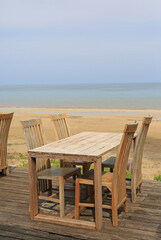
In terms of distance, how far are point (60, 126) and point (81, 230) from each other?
6.69 feet

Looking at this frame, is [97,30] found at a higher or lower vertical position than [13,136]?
higher

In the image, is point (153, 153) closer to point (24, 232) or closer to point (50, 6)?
point (24, 232)

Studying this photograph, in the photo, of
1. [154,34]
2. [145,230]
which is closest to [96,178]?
[145,230]

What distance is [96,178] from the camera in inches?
143

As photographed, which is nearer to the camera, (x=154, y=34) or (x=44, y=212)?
(x=44, y=212)

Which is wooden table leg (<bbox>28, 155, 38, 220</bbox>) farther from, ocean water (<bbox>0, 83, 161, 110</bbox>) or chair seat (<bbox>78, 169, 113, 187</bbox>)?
ocean water (<bbox>0, 83, 161, 110</bbox>)

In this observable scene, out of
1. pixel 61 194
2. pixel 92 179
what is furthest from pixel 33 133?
pixel 92 179

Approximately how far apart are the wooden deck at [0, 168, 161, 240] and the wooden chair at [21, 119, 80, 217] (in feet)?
0.74

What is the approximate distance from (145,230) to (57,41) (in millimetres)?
89911

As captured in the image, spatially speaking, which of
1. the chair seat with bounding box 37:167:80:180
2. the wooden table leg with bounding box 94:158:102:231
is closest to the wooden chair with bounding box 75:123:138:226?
the wooden table leg with bounding box 94:158:102:231

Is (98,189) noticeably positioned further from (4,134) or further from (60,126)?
(4,134)

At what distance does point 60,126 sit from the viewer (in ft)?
17.9

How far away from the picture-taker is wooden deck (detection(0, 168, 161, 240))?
3.56m

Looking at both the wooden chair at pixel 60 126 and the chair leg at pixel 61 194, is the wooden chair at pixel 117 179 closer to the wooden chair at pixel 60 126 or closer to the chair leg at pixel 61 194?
the chair leg at pixel 61 194
